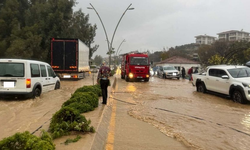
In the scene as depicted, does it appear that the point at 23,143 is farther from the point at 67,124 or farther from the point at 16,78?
the point at 16,78

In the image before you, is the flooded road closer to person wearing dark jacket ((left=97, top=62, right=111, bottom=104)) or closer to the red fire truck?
person wearing dark jacket ((left=97, top=62, right=111, bottom=104))

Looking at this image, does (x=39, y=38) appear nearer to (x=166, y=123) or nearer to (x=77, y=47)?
(x=77, y=47)

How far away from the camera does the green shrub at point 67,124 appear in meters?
4.32

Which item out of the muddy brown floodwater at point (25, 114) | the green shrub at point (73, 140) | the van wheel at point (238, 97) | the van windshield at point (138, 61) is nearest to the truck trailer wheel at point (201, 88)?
the van wheel at point (238, 97)

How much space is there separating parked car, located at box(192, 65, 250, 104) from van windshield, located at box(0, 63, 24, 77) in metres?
8.94

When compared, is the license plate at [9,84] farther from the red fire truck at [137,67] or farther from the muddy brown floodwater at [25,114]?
the red fire truck at [137,67]

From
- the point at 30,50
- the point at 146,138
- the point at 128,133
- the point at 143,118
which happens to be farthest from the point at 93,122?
the point at 30,50

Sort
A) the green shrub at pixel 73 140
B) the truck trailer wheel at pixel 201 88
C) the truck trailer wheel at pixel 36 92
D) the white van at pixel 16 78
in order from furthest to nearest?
the truck trailer wheel at pixel 201 88
the truck trailer wheel at pixel 36 92
the white van at pixel 16 78
the green shrub at pixel 73 140

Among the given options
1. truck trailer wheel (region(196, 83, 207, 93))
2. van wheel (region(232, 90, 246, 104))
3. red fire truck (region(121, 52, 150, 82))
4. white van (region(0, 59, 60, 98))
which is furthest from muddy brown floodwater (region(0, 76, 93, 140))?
red fire truck (region(121, 52, 150, 82))

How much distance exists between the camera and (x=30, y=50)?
2819cm

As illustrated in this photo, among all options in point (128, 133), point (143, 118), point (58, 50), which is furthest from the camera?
point (58, 50)

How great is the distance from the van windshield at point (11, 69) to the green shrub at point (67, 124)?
5141 mm

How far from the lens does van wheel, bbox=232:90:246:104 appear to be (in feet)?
32.1

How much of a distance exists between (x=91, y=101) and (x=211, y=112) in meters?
4.28
